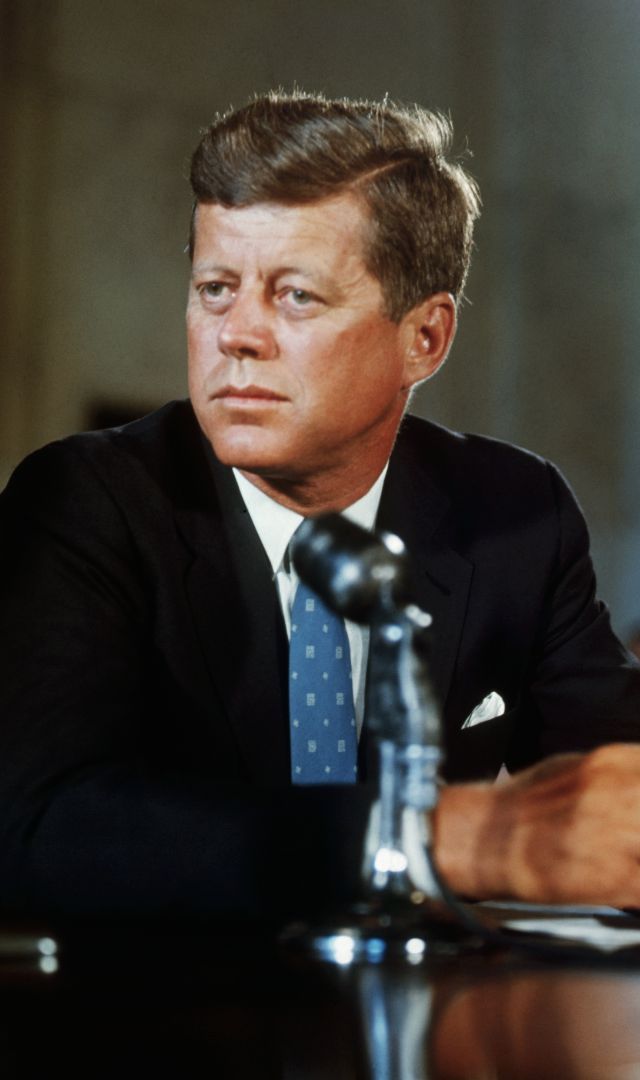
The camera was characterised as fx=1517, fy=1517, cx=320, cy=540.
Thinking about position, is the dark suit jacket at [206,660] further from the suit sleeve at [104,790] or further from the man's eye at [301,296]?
the man's eye at [301,296]

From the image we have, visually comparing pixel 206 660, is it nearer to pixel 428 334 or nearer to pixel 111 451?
pixel 111 451

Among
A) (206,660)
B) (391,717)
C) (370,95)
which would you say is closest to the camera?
(391,717)

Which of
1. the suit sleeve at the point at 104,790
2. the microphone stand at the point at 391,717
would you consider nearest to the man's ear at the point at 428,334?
the suit sleeve at the point at 104,790

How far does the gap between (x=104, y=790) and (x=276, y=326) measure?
23.6 inches

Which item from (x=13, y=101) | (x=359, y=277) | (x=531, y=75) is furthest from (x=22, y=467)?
(x=531, y=75)

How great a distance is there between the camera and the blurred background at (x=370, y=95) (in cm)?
458

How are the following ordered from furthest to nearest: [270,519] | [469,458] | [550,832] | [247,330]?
[469,458] → [270,519] → [247,330] → [550,832]

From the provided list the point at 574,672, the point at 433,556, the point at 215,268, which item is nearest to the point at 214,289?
the point at 215,268

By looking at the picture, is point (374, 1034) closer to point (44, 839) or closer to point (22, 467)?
point (44, 839)

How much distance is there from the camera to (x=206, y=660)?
1.89m

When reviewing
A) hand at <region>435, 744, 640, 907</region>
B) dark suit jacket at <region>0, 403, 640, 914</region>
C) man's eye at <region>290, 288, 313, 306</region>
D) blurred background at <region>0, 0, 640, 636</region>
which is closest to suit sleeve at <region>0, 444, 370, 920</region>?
dark suit jacket at <region>0, 403, 640, 914</region>

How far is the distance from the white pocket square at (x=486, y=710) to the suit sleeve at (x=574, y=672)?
0.09m

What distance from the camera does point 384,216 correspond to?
6.35 ft

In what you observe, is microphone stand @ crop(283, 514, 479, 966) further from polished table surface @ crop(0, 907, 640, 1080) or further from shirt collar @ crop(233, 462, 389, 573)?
shirt collar @ crop(233, 462, 389, 573)
